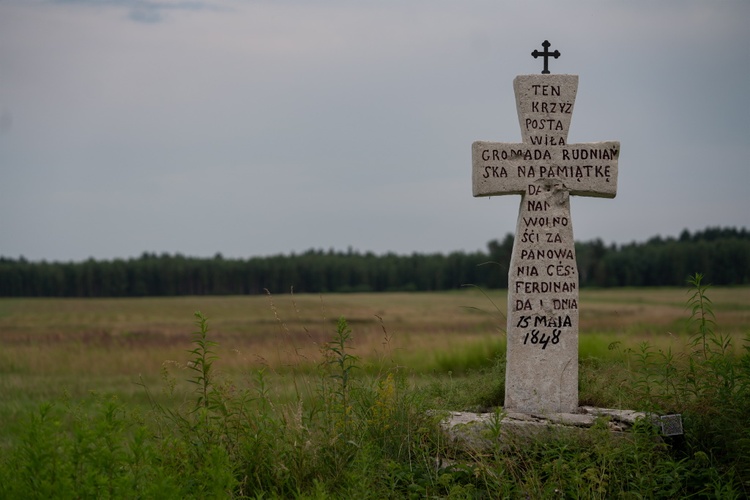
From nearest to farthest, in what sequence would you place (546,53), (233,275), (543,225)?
(543,225) < (546,53) < (233,275)

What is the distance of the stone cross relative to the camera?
30.0 feet

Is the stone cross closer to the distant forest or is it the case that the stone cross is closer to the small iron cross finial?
the small iron cross finial

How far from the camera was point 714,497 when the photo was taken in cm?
705

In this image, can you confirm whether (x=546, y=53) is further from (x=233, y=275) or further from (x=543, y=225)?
(x=233, y=275)

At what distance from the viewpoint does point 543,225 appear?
9266mm

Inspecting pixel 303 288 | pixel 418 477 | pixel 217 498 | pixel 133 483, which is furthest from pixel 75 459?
pixel 303 288

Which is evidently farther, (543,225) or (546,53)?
(546,53)

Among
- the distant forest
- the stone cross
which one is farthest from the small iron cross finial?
the distant forest

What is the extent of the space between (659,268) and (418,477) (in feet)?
227

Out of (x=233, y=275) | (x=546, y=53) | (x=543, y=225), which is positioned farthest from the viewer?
(x=233, y=275)

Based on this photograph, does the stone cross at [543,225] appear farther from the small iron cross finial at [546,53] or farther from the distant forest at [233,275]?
the distant forest at [233,275]

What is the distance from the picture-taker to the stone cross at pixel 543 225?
913 cm

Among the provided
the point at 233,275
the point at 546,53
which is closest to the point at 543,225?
the point at 546,53

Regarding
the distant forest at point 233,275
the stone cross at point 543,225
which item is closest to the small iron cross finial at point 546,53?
the stone cross at point 543,225
